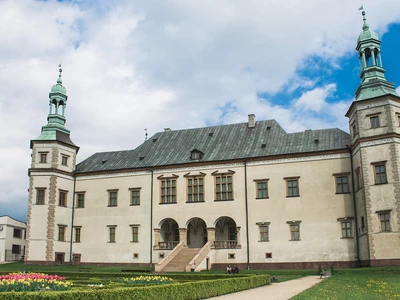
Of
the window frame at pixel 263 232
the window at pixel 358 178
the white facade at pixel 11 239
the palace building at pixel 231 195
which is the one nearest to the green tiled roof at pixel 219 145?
the palace building at pixel 231 195

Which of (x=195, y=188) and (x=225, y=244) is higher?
(x=195, y=188)

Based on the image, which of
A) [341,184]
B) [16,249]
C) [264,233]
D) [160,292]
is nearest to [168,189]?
[264,233]

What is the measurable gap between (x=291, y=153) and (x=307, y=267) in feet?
33.5

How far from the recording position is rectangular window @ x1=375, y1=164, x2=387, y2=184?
3447cm

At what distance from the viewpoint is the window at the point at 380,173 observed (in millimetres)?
34469

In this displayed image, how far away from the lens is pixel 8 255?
67062 mm

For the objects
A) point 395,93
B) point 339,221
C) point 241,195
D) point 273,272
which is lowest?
point 273,272

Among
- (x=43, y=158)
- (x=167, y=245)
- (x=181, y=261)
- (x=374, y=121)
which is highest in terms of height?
(x=374, y=121)

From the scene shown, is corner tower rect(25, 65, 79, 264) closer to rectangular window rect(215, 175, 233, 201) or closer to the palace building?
the palace building

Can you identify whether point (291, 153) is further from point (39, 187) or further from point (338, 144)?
point (39, 187)

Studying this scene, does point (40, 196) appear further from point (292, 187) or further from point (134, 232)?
point (292, 187)

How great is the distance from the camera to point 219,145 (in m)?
46.1

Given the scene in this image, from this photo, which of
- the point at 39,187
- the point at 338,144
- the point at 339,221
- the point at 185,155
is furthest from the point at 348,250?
the point at 39,187

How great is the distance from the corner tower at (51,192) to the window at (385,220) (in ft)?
101
